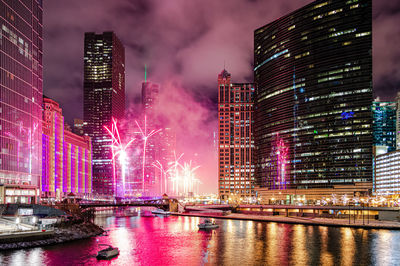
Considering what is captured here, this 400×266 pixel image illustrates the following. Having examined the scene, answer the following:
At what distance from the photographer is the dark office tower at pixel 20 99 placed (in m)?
147

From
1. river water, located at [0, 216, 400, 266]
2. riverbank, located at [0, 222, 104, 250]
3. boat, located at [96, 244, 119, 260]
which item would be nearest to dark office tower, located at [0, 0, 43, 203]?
riverbank, located at [0, 222, 104, 250]

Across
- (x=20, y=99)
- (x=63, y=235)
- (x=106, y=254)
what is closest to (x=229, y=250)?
(x=106, y=254)

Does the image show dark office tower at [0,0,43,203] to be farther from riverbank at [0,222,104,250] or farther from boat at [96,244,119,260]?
boat at [96,244,119,260]

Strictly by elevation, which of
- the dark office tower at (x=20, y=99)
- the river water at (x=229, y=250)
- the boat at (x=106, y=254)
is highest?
the dark office tower at (x=20, y=99)

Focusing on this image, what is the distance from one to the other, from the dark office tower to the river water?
2549 inches

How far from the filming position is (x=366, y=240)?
99.4 m

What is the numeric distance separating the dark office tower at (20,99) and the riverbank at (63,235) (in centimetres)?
5363

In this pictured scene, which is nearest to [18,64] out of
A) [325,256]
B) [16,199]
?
[16,199]

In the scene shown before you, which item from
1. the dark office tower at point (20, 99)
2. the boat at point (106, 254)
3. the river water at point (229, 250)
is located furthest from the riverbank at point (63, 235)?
the dark office tower at point (20, 99)

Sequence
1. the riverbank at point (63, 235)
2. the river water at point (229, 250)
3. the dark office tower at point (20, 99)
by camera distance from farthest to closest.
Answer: the dark office tower at point (20, 99)
the riverbank at point (63, 235)
the river water at point (229, 250)

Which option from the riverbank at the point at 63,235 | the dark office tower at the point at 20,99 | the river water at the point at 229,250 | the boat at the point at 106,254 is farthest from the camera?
the dark office tower at the point at 20,99

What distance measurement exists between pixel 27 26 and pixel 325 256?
152m

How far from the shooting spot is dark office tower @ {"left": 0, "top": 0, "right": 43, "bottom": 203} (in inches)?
5802

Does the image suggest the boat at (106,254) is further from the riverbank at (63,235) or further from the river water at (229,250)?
the riverbank at (63,235)
